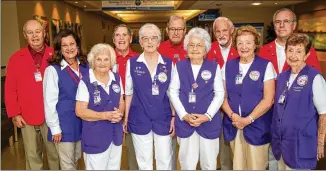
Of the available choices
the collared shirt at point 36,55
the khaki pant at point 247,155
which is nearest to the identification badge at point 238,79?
the khaki pant at point 247,155

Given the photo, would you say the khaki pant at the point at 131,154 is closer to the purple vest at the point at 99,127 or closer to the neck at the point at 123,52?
the purple vest at the point at 99,127

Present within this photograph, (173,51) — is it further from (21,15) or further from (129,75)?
(21,15)

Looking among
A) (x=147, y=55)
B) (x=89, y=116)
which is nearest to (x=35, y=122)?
(x=89, y=116)

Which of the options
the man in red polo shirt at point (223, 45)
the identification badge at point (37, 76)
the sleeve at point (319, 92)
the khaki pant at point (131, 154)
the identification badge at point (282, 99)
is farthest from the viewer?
the khaki pant at point (131, 154)

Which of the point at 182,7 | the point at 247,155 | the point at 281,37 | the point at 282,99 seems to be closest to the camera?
the point at 282,99

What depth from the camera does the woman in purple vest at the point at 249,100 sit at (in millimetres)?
2436

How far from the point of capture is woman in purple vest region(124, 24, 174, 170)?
255cm

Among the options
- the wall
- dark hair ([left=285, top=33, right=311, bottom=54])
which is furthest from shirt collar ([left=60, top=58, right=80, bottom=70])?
Result: the wall

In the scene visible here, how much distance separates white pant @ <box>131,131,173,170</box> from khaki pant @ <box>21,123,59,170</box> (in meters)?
0.89

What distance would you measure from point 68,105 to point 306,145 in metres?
1.94

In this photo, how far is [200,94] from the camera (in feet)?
8.02

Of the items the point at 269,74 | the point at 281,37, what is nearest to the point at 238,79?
the point at 269,74

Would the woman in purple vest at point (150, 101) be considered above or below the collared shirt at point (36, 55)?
below

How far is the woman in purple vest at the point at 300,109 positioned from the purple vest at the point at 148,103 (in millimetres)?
926
